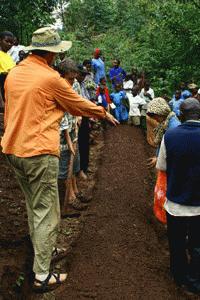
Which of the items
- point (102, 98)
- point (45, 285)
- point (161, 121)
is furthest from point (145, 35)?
point (45, 285)

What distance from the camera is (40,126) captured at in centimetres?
380

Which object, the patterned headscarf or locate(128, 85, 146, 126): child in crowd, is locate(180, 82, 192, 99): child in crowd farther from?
the patterned headscarf

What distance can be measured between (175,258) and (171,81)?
11.5 metres

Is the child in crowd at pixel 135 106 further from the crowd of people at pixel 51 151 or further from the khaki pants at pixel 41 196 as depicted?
the khaki pants at pixel 41 196

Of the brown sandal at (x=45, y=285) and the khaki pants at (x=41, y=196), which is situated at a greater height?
the khaki pants at (x=41, y=196)

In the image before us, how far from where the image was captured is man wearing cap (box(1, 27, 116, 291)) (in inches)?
149

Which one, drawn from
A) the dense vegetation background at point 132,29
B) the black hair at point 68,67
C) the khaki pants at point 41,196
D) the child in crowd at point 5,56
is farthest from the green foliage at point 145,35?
the khaki pants at point 41,196

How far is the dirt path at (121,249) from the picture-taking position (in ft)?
13.3

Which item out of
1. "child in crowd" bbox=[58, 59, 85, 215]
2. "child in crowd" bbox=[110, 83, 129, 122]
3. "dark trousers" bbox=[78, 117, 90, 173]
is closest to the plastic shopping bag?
"child in crowd" bbox=[58, 59, 85, 215]

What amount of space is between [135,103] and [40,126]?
27.5 ft

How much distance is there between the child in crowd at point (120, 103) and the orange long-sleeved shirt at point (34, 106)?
315 inches

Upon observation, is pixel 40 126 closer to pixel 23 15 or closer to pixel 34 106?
pixel 34 106

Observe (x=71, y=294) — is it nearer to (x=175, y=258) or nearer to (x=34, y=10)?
(x=175, y=258)

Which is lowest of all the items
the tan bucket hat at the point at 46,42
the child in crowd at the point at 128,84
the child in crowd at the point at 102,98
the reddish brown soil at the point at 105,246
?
the child in crowd at the point at 128,84
